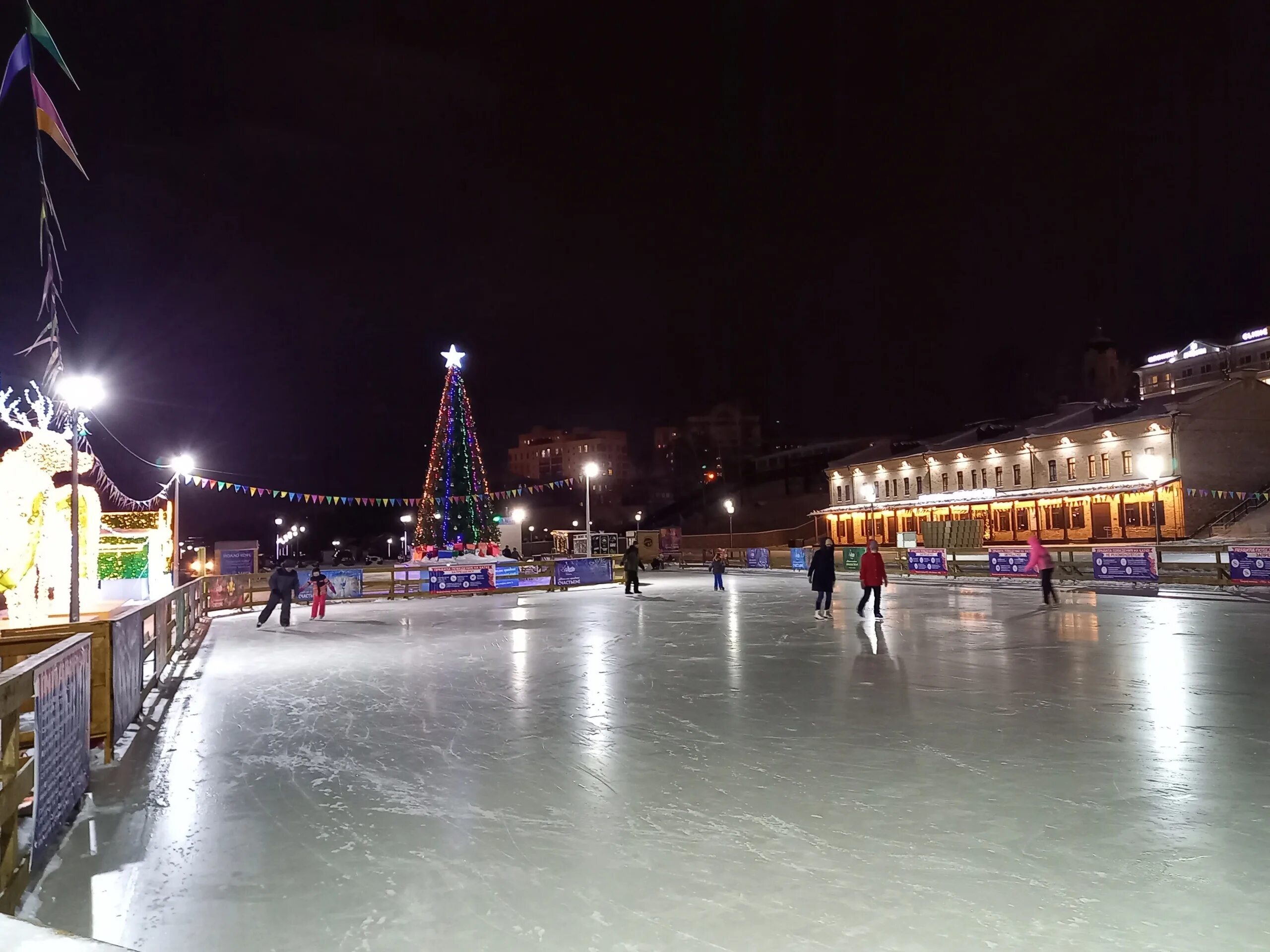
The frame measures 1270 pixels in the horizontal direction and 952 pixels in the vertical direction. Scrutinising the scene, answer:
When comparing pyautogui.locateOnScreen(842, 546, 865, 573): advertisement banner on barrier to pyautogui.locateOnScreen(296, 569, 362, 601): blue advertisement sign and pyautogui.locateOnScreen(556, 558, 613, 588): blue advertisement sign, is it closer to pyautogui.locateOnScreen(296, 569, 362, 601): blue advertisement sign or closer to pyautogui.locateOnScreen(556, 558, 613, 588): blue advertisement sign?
pyautogui.locateOnScreen(556, 558, 613, 588): blue advertisement sign

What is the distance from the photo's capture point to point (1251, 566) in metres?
21.0

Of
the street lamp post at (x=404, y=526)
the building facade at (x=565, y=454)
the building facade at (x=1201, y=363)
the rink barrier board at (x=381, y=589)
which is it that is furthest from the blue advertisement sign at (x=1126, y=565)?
A: the building facade at (x=565, y=454)

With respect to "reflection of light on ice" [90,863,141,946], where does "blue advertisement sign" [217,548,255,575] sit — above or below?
above

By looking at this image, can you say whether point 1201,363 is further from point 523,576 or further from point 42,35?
point 42,35

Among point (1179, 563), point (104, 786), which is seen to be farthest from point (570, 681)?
point (1179, 563)

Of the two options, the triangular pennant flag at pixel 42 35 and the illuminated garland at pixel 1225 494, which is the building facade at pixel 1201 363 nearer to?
the illuminated garland at pixel 1225 494

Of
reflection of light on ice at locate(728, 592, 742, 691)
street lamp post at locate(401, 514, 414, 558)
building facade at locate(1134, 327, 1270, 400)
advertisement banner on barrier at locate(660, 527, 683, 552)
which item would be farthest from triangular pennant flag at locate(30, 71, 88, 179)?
street lamp post at locate(401, 514, 414, 558)

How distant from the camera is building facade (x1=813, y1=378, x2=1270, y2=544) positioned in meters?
37.9

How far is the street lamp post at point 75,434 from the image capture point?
10133 mm

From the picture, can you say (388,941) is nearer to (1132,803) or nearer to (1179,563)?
(1132,803)

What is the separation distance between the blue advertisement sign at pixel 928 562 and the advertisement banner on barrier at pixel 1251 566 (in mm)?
9856

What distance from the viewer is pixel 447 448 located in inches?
1232

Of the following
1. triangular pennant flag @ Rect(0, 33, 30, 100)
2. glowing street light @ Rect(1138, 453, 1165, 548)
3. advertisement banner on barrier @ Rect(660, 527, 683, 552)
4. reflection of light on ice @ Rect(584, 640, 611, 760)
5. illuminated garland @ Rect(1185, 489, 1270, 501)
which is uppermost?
triangular pennant flag @ Rect(0, 33, 30, 100)

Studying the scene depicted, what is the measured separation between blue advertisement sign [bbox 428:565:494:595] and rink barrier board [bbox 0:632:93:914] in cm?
2169
